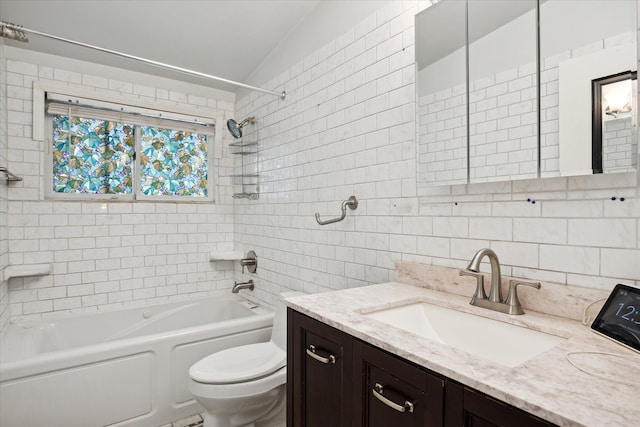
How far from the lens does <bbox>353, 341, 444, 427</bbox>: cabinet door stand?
85 cm

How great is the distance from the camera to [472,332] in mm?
1233

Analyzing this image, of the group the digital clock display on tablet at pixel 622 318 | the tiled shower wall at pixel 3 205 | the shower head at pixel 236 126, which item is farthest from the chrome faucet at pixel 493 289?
the tiled shower wall at pixel 3 205

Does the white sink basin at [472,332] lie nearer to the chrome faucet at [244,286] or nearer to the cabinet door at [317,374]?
the cabinet door at [317,374]

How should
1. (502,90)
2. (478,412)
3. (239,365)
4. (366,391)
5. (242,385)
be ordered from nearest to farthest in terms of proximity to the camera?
(478,412) → (366,391) → (502,90) → (242,385) → (239,365)

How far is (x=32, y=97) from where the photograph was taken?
273cm

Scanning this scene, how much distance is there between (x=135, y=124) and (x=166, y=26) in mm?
1040

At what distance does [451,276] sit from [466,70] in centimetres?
88

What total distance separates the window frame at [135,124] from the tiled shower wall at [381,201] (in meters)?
0.59

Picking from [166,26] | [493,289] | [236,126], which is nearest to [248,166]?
[236,126]

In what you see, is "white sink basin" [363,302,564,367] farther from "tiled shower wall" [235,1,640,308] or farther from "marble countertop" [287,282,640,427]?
"tiled shower wall" [235,1,640,308]

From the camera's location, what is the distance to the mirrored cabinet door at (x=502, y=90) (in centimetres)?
126

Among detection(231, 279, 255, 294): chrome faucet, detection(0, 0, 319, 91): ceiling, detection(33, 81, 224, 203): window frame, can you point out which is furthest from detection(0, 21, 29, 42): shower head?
detection(231, 279, 255, 294): chrome faucet

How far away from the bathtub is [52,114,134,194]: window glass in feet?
3.67

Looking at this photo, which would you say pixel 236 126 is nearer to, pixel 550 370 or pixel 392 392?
pixel 392 392
